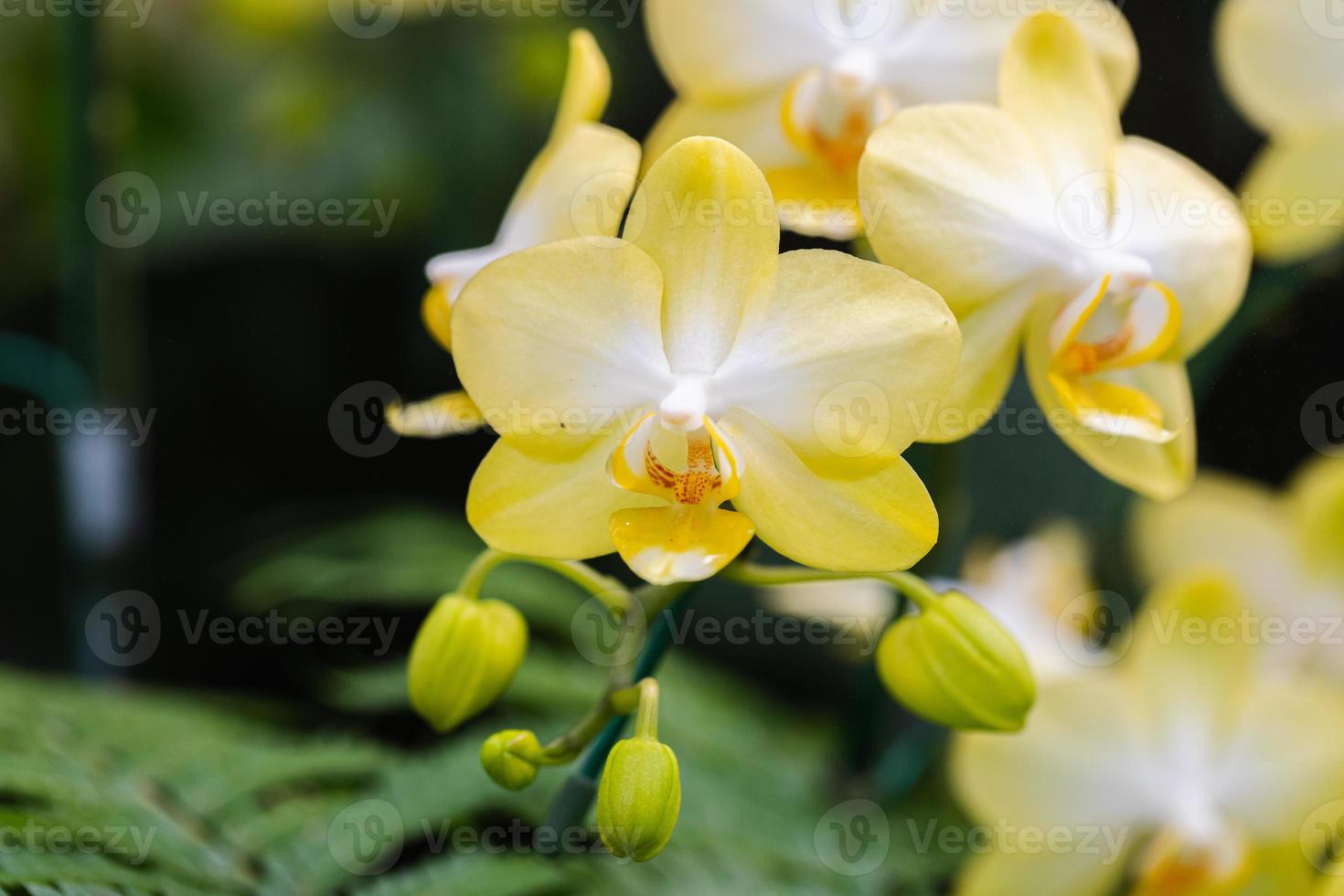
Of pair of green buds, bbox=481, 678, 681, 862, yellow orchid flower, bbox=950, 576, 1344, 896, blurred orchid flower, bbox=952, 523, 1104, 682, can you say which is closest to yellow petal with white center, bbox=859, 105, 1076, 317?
pair of green buds, bbox=481, 678, 681, 862

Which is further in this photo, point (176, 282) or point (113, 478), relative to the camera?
point (176, 282)

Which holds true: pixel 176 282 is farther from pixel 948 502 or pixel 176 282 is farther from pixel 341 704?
pixel 948 502

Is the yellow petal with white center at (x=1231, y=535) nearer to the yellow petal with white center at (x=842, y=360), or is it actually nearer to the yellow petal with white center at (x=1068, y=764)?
the yellow petal with white center at (x=1068, y=764)

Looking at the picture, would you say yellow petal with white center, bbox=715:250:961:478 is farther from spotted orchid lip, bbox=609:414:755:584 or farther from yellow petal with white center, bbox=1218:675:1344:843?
yellow petal with white center, bbox=1218:675:1344:843

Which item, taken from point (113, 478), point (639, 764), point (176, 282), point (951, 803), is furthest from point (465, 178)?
point (639, 764)

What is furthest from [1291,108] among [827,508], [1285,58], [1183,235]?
[827,508]
